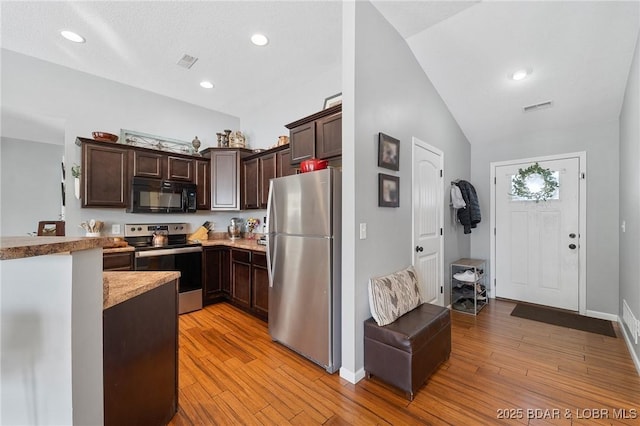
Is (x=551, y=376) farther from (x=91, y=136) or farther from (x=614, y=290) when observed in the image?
(x=91, y=136)

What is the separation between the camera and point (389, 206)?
8.07 ft

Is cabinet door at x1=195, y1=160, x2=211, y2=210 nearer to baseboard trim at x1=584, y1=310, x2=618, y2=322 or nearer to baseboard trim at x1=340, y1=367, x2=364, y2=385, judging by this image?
baseboard trim at x1=340, y1=367, x2=364, y2=385

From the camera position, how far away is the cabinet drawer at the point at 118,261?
2.98 metres

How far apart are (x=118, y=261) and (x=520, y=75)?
195 inches

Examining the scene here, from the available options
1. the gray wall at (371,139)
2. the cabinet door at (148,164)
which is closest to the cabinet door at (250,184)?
the cabinet door at (148,164)

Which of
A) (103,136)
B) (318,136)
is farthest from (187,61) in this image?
(318,136)

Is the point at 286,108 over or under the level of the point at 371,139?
over

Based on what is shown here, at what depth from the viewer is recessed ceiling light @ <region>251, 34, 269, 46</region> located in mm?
2820

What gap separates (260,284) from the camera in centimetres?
323

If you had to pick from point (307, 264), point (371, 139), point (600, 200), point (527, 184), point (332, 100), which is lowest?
point (307, 264)

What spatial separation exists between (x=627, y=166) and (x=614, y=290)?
5.25ft

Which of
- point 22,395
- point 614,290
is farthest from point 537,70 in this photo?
point 22,395

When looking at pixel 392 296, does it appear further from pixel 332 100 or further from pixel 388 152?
pixel 332 100

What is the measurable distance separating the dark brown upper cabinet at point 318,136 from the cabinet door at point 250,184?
1.03 m
